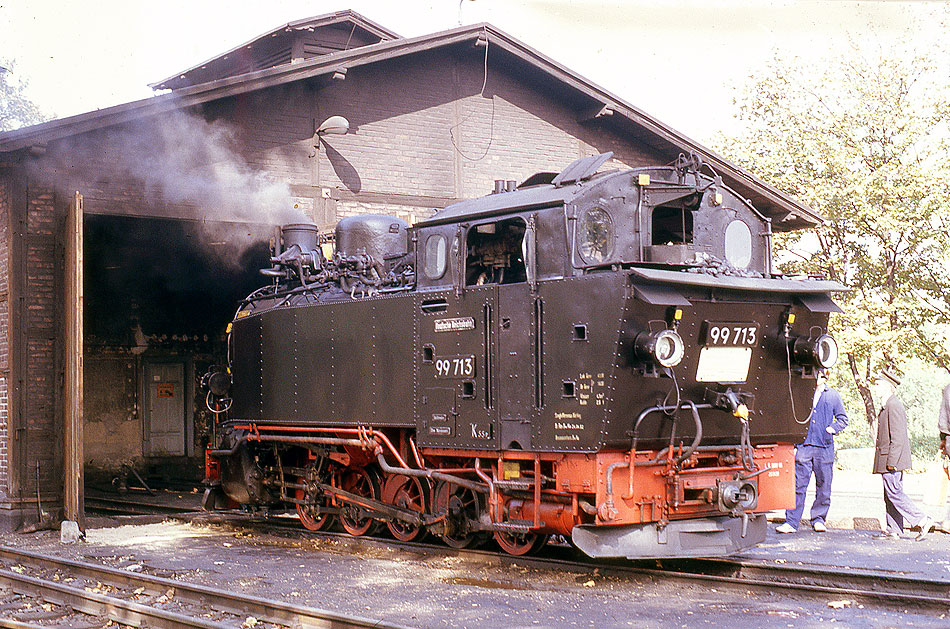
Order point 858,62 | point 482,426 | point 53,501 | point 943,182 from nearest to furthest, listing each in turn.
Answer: point 482,426 → point 53,501 → point 943,182 → point 858,62

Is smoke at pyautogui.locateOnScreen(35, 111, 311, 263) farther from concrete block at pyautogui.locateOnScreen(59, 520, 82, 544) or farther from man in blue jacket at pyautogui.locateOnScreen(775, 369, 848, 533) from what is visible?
man in blue jacket at pyautogui.locateOnScreen(775, 369, 848, 533)

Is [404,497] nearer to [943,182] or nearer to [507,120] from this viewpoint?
[507,120]

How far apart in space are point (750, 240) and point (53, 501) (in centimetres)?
887

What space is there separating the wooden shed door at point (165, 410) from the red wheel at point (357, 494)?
11565 mm

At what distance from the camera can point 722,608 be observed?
758cm

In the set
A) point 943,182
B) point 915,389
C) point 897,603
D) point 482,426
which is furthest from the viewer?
point 915,389

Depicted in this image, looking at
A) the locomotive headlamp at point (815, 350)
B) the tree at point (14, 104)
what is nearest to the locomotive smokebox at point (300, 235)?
the locomotive headlamp at point (815, 350)

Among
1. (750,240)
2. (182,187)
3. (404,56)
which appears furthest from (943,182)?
(182,187)

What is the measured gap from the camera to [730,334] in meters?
8.62

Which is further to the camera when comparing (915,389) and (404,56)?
(915,389)

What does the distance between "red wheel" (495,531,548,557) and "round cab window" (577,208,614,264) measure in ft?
9.19

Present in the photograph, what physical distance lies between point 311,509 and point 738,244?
5846 millimetres

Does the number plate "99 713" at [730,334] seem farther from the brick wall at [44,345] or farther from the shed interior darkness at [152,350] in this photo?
the shed interior darkness at [152,350]

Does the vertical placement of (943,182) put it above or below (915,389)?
above
